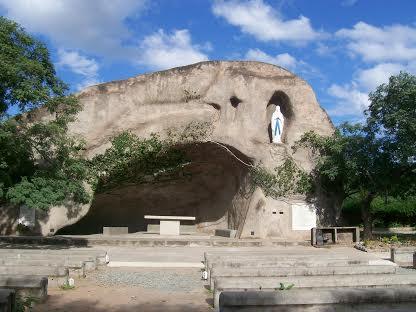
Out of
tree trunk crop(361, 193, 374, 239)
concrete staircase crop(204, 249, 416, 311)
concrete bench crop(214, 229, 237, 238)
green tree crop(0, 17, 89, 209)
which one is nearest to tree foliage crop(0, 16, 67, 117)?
green tree crop(0, 17, 89, 209)

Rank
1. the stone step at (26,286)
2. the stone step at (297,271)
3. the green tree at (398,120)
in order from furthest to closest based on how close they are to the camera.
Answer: the green tree at (398,120) < the stone step at (297,271) < the stone step at (26,286)

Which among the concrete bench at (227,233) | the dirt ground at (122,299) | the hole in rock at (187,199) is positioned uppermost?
the hole in rock at (187,199)

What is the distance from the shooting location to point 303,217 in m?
19.6

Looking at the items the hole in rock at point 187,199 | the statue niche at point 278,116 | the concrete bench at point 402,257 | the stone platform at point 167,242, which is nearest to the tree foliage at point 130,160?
the hole in rock at point 187,199

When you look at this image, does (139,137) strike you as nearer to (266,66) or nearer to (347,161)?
(266,66)

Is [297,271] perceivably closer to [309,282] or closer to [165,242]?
[309,282]

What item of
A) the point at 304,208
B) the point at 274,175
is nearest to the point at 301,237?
the point at 304,208

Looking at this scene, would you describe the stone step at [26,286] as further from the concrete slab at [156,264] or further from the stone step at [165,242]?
the stone step at [165,242]

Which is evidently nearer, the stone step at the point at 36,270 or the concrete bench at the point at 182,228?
the stone step at the point at 36,270

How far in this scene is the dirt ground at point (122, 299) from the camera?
722cm

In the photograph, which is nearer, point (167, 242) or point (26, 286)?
point (26, 286)

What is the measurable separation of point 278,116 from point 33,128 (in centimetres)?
1041

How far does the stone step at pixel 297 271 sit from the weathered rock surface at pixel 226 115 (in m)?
10.0

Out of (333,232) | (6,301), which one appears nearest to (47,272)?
(6,301)
